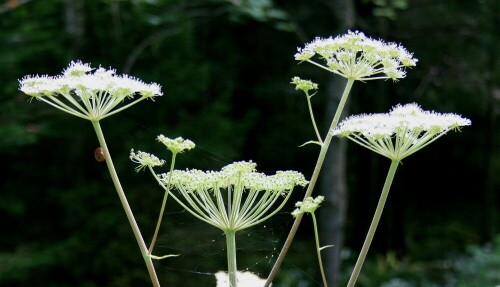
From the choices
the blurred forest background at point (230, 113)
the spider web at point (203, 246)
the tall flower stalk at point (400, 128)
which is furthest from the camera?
the blurred forest background at point (230, 113)

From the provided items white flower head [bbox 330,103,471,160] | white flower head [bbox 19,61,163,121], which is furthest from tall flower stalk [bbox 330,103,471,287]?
white flower head [bbox 19,61,163,121]

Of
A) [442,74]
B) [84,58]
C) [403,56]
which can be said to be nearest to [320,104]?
[442,74]

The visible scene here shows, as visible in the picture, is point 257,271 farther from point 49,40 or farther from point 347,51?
point 49,40

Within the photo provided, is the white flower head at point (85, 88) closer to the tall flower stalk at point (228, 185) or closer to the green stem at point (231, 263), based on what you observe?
the tall flower stalk at point (228, 185)

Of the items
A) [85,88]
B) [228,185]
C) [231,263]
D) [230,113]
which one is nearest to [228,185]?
[228,185]

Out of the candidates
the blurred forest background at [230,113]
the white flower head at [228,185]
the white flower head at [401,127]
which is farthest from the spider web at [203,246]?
the blurred forest background at [230,113]

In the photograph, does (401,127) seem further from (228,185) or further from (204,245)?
(204,245)
